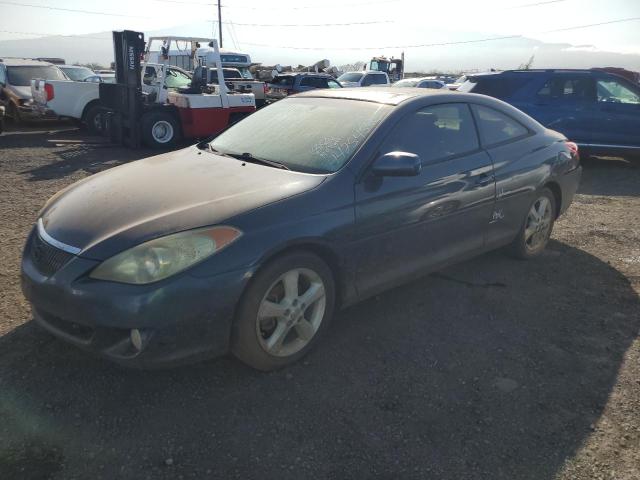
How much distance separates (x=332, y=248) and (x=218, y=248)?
70 centimetres

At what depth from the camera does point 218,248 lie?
96.9 inches

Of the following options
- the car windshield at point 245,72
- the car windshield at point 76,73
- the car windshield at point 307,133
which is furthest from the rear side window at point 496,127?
the car windshield at point 245,72

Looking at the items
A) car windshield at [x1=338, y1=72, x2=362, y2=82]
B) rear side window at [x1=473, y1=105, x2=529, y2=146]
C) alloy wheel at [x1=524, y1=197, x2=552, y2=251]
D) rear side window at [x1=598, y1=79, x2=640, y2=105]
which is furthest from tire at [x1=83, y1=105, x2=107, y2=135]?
car windshield at [x1=338, y1=72, x2=362, y2=82]

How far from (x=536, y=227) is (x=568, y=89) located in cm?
587

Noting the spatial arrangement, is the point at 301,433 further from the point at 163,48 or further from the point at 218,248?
the point at 163,48

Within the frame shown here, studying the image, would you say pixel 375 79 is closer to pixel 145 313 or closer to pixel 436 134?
pixel 436 134

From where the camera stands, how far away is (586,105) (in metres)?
8.99

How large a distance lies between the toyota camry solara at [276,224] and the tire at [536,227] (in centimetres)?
19

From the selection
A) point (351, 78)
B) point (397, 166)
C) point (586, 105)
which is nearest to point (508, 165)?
point (397, 166)

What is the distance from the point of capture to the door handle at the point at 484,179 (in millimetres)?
3723

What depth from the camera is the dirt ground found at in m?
2.22

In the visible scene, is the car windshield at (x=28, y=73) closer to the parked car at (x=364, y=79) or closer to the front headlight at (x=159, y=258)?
the parked car at (x=364, y=79)

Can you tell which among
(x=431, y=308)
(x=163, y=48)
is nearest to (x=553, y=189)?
(x=431, y=308)

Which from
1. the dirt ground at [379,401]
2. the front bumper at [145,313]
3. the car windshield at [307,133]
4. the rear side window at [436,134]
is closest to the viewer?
the dirt ground at [379,401]
